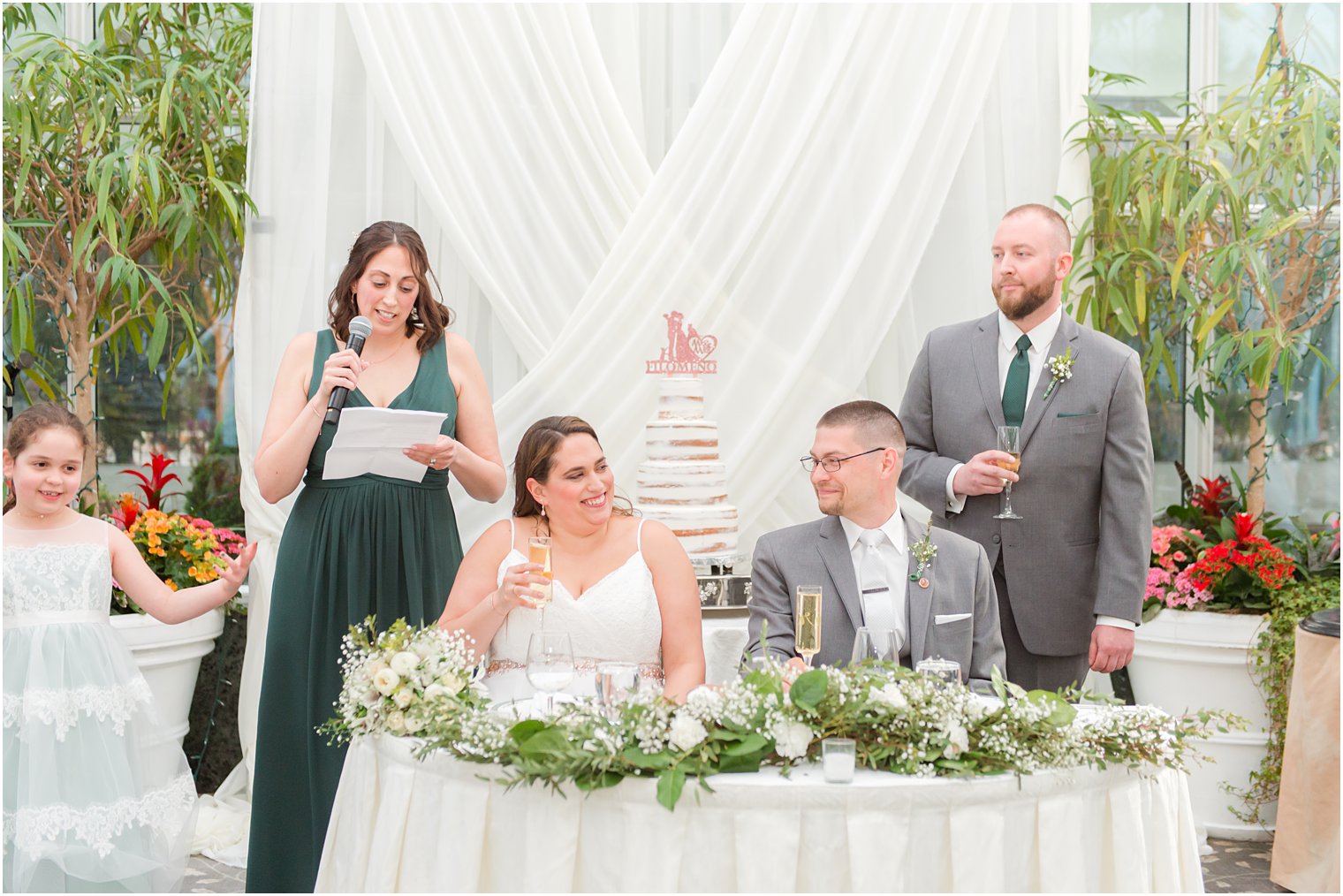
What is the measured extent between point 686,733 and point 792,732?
186 mm

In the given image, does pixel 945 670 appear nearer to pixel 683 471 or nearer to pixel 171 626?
pixel 683 471

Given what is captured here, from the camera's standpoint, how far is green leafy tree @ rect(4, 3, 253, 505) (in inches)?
169

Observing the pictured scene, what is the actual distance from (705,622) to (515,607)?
46.5 inches

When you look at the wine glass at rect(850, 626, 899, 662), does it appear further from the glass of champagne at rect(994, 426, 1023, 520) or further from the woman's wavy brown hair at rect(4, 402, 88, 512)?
the woman's wavy brown hair at rect(4, 402, 88, 512)

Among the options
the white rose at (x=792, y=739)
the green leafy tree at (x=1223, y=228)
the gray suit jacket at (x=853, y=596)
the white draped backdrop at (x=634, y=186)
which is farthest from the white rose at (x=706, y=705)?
the green leafy tree at (x=1223, y=228)

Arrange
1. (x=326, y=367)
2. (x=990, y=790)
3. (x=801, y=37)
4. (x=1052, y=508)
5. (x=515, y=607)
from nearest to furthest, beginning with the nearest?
(x=990, y=790) < (x=515, y=607) < (x=326, y=367) < (x=1052, y=508) < (x=801, y=37)

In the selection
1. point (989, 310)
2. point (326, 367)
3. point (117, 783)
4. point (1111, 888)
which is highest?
point (989, 310)

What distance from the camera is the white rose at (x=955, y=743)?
213 centimetres

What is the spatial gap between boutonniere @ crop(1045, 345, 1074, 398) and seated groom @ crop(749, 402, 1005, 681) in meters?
0.54

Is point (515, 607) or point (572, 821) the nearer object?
point (572, 821)

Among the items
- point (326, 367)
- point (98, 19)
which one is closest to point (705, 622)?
point (326, 367)

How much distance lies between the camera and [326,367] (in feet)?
10.2

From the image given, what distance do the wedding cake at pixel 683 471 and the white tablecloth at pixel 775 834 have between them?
173 cm

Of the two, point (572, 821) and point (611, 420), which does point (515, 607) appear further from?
point (611, 420)
